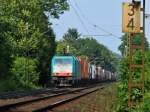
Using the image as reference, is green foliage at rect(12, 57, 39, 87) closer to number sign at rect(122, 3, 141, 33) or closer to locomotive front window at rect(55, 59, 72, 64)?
locomotive front window at rect(55, 59, 72, 64)

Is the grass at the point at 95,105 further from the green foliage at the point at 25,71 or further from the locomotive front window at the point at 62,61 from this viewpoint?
the green foliage at the point at 25,71

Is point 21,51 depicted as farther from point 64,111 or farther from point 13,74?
point 64,111

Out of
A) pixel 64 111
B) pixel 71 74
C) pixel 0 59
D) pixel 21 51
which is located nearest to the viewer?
pixel 64 111

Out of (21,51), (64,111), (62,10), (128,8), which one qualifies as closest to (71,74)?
(21,51)

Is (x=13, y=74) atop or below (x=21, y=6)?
below

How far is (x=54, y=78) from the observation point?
64.7m

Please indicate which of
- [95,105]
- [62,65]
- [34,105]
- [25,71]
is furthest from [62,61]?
[34,105]

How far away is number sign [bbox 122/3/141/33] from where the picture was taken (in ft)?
57.3

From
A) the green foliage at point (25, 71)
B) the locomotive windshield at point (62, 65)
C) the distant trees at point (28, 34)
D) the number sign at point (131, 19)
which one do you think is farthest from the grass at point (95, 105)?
the distant trees at point (28, 34)

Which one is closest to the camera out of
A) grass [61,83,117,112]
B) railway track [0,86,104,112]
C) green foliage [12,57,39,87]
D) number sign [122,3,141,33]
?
number sign [122,3,141,33]

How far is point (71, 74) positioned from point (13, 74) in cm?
581

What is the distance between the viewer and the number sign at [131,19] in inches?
687

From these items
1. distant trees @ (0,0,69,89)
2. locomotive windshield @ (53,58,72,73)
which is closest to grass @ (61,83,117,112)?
locomotive windshield @ (53,58,72,73)

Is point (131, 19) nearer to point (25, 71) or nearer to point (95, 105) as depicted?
point (95, 105)
